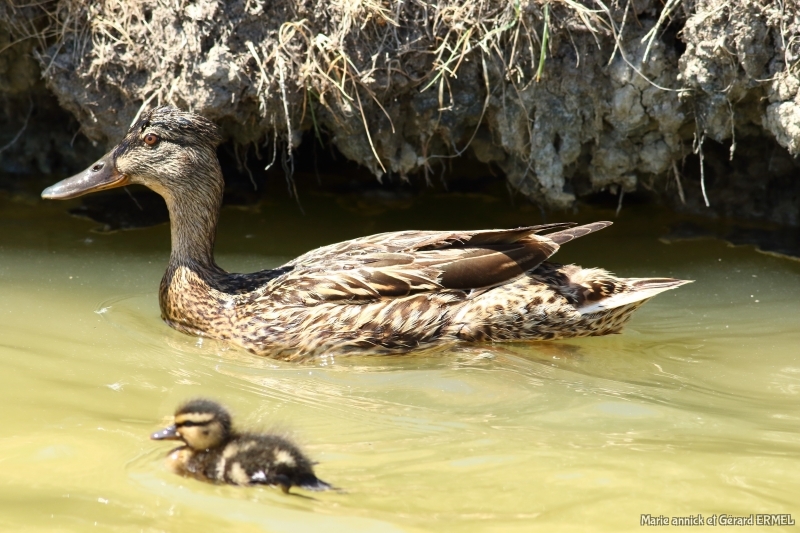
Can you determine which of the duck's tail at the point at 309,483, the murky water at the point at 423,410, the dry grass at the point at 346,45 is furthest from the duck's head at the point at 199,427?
the dry grass at the point at 346,45

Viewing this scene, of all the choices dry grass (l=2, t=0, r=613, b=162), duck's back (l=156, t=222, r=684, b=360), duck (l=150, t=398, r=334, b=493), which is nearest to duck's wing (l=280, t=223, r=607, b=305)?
duck's back (l=156, t=222, r=684, b=360)

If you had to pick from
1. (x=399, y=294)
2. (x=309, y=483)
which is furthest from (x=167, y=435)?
(x=399, y=294)

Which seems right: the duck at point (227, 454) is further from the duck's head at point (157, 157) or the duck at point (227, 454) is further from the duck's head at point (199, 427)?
the duck's head at point (157, 157)

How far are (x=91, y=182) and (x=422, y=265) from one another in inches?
81.8

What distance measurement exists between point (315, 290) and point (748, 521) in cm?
274

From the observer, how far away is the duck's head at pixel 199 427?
337 centimetres

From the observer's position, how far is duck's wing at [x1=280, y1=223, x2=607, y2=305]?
16.8 feet

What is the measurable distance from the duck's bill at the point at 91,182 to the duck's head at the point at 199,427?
2.53 meters

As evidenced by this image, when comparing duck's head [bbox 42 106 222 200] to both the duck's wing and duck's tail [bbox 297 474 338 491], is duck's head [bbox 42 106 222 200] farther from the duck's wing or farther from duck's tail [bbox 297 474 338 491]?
duck's tail [bbox 297 474 338 491]

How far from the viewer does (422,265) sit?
519cm

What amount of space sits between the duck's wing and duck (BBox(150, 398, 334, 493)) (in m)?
1.73

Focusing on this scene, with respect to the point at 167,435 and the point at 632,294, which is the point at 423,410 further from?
the point at 632,294

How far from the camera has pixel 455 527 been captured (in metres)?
3.00

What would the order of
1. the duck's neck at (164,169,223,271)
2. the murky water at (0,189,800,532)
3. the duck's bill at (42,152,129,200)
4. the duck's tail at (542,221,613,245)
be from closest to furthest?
1. the murky water at (0,189,800,532)
2. the duck's tail at (542,221,613,245)
3. the duck's bill at (42,152,129,200)
4. the duck's neck at (164,169,223,271)
